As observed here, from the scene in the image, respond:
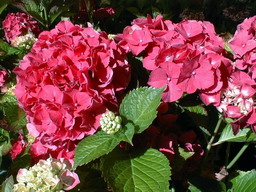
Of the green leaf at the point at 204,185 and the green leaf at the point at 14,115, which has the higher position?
the green leaf at the point at 14,115

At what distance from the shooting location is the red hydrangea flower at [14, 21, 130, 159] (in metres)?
1.15

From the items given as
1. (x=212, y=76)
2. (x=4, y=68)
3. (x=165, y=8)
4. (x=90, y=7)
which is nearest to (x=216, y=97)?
(x=212, y=76)

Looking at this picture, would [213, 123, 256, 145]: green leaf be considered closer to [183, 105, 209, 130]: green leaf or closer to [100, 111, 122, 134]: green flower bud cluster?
[183, 105, 209, 130]: green leaf

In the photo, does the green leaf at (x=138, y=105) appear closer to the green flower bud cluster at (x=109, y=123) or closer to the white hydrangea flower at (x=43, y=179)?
the green flower bud cluster at (x=109, y=123)

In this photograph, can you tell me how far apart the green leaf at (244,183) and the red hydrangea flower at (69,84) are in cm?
48

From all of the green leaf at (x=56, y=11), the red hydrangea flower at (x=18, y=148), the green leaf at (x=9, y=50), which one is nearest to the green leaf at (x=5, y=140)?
the red hydrangea flower at (x=18, y=148)

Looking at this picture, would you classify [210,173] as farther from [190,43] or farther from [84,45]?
[84,45]

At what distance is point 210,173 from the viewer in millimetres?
1524

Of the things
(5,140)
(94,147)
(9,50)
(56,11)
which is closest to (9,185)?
(94,147)

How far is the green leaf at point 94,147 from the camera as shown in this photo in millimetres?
1122

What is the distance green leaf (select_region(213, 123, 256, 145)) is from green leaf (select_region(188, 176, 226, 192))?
0.13 metres

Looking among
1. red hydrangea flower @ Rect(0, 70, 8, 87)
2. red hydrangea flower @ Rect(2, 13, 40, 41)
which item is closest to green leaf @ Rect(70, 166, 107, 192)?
red hydrangea flower @ Rect(0, 70, 8, 87)

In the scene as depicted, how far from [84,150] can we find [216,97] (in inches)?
14.9

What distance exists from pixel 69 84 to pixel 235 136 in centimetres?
54
